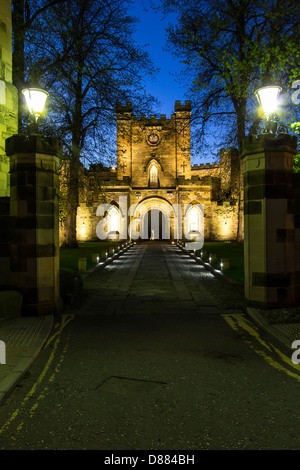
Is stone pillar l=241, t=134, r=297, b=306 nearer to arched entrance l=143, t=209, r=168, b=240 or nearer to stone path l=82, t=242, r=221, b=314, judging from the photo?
stone path l=82, t=242, r=221, b=314

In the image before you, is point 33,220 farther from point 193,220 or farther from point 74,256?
point 193,220

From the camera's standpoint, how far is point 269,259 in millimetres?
7805

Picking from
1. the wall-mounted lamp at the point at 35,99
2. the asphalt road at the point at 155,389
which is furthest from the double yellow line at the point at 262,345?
the wall-mounted lamp at the point at 35,99

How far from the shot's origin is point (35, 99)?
7602 mm

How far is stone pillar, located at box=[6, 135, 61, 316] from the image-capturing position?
297 inches

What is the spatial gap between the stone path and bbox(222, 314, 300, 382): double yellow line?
80 centimetres

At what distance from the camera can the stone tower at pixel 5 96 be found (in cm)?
997

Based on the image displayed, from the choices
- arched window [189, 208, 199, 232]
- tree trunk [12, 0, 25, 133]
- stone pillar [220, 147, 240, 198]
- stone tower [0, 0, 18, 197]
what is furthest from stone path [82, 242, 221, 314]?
arched window [189, 208, 199, 232]

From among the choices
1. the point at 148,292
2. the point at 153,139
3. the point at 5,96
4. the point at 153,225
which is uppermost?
the point at 153,139

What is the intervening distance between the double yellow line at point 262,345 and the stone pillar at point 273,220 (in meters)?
0.97

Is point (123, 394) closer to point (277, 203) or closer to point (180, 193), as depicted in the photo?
point (277, 203)

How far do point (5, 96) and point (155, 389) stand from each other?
906 cm

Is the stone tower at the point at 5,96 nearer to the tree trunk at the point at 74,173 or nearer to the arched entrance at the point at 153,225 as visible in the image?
the tree trunk at the point at 74,173

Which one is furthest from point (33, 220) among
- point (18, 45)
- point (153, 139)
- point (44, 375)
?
point (153, 139)
